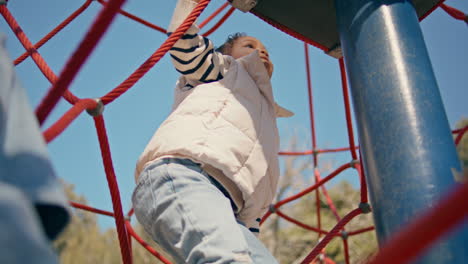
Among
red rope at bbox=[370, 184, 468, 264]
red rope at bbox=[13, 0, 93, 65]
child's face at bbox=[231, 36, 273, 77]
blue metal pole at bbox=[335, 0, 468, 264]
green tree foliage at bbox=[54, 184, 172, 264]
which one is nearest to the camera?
red rope at bbox=[370, 184, 468, 264]

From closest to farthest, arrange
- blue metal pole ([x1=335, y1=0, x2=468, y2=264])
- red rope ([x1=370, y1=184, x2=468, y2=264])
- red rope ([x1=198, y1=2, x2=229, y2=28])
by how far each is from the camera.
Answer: red rope ([x1=370, y1=184, x2=468, y2=264]) < blue metal pole ([x1=335, y1=0, x2=468, y2=264]) < red rope ([x1=198, y1=2, x2=229, y2=28])

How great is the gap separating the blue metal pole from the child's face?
0.34m

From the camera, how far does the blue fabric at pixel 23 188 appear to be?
0.25 m

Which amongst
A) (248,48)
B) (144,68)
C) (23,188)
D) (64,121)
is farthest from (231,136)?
(23,188)

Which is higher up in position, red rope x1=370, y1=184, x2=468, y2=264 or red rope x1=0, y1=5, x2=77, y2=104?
red rope x1=0, y1=5, x2=77, y2=104

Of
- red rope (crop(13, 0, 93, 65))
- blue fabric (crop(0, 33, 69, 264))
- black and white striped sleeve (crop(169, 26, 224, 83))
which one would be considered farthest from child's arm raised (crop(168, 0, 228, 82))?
red rope (crop(13, 0, 93, 65))

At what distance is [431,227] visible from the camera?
0.67 ft

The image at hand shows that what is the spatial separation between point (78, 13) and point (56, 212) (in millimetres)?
1520

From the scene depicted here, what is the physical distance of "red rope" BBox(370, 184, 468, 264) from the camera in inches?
7.8

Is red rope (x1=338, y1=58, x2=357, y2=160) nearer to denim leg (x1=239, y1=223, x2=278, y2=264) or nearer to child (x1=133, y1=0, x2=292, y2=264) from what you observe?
child (x1=133, y1=0, x2=292, y2=264)

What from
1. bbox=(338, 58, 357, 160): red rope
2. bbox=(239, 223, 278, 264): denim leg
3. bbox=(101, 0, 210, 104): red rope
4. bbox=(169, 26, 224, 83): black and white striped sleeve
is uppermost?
bbox=(338, 58, 357, 160): red rope

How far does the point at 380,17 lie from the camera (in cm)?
70

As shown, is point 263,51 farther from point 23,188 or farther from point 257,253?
point 23,188

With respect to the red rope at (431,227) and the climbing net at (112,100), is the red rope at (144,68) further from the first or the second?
the red rope at (431,227)
